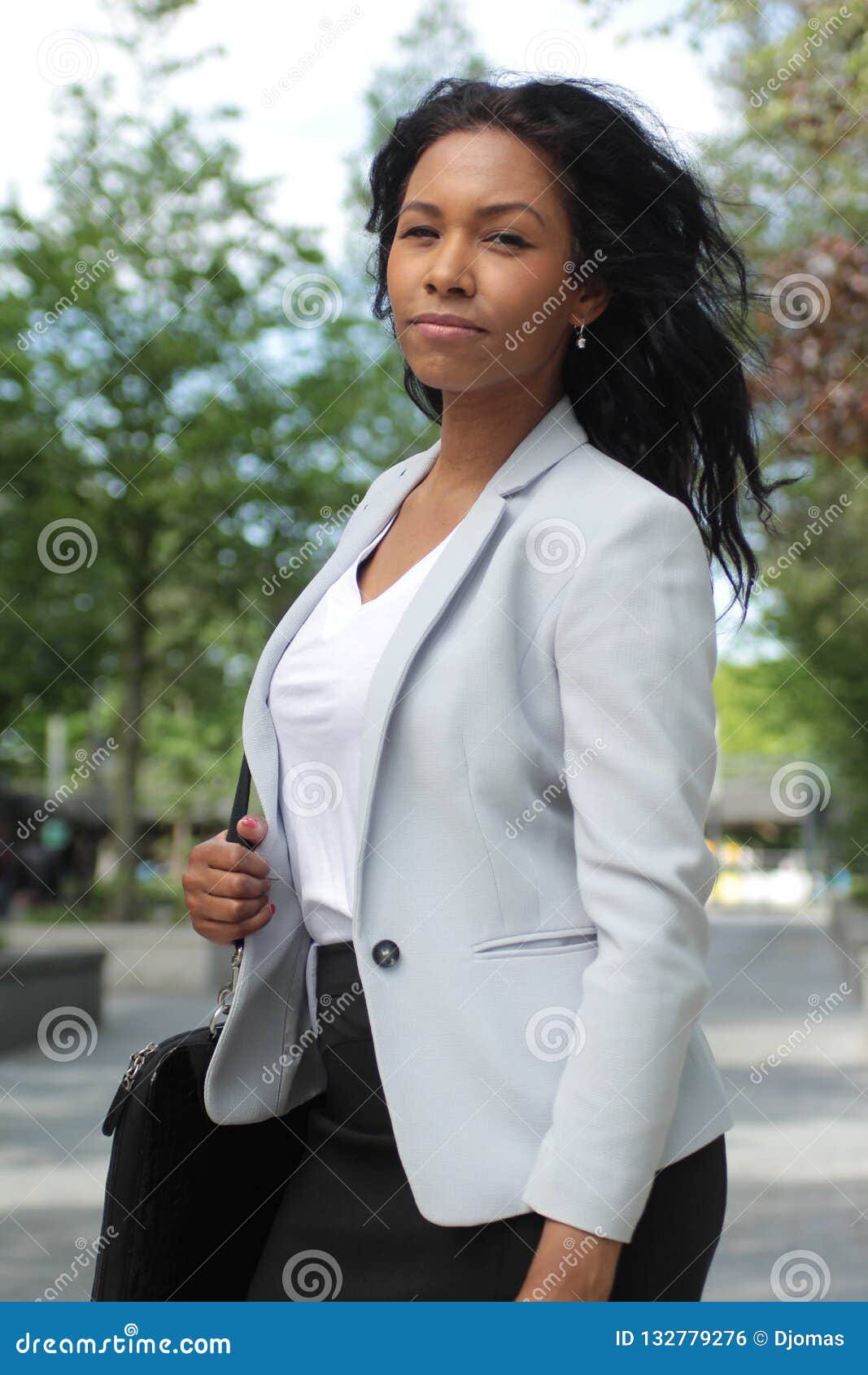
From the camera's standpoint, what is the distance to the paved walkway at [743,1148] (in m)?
5.86

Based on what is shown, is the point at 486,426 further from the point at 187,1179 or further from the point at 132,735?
the point at 132,735

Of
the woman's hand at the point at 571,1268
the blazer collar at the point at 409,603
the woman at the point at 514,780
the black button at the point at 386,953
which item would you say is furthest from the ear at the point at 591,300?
the woman's hand at the point at 571,1268

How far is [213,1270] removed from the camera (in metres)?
2.13

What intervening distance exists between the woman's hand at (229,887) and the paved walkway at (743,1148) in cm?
378

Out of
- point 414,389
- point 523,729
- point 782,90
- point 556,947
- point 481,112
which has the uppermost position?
point 782,90

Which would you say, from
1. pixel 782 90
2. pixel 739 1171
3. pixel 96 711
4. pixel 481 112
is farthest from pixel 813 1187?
pixel 96 711

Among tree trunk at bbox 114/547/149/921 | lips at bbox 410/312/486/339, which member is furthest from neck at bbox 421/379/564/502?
tree trunk at bbox 114/547/149/921

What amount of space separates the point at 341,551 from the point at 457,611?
47 cm

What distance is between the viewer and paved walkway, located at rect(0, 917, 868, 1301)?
5.86 meters

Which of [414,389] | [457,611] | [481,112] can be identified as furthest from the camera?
[414,389]

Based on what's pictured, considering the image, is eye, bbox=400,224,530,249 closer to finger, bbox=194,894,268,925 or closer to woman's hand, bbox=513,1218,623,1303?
finger, bbox=194,894,268,925

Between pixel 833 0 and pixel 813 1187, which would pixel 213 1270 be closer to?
pixel 813 1187

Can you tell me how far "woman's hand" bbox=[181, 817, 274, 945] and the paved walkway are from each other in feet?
12.4

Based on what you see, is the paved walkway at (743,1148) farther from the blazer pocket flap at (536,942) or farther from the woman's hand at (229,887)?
the blazer pocket flap at (536,942)
